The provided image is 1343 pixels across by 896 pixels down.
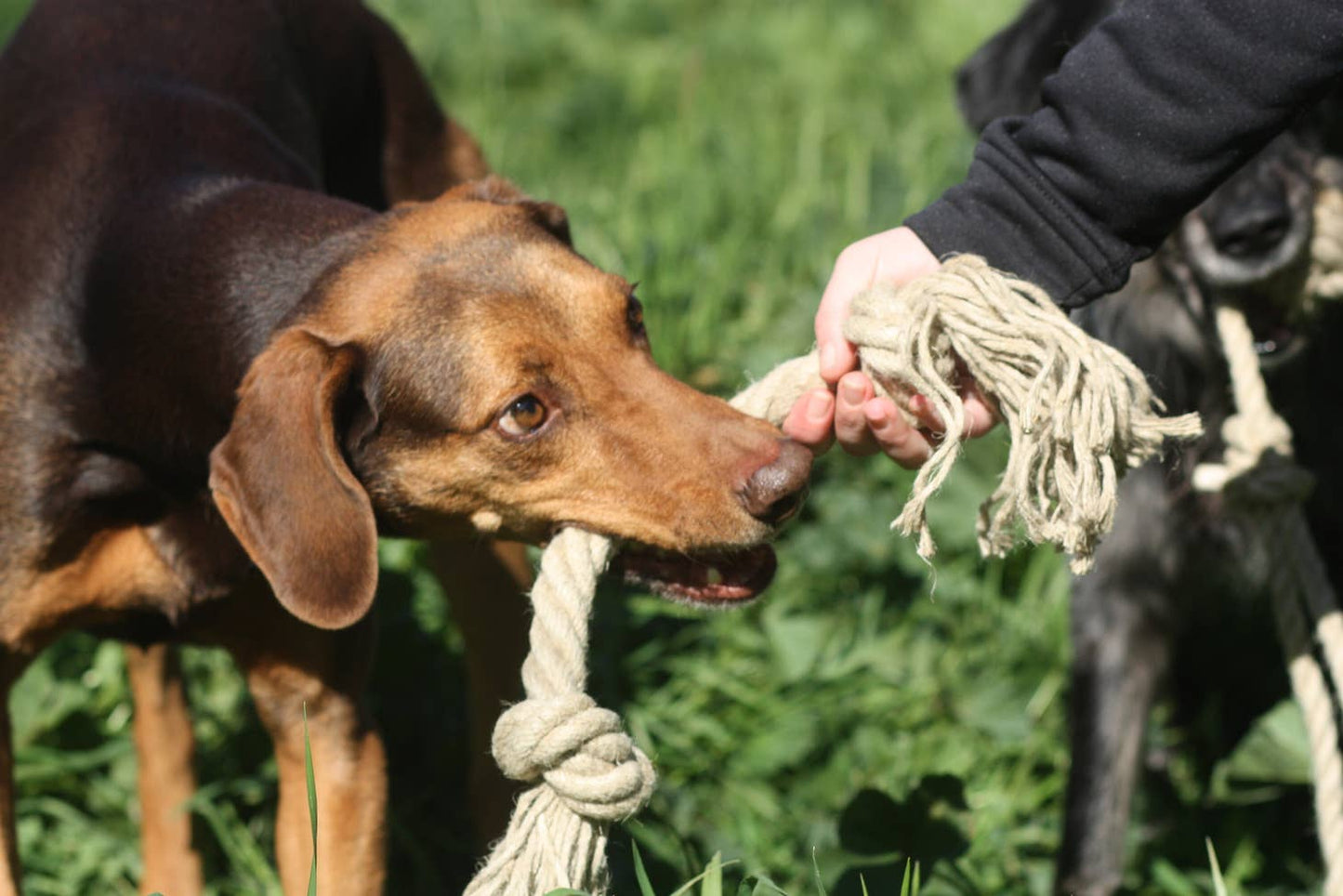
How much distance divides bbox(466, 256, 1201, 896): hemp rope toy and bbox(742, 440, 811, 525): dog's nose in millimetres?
190

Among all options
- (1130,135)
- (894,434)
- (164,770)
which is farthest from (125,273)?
(1130,135)

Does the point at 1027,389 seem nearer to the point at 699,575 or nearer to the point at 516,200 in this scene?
the point at 699,575

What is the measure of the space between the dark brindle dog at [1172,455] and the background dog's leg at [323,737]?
1382 millimetres

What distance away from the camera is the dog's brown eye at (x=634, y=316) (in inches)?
102

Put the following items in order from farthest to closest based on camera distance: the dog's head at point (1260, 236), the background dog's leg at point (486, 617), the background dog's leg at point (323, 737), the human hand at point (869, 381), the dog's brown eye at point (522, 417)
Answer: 1. the background dog's leg at point (486, 617)
2. the dog's head at point (1260, 236)
3. the background dog's leg at point (323, 737)
4. the dog's brown eye at point (522, 417)
5. the human hand at point (869, 381)

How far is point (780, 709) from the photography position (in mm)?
3500

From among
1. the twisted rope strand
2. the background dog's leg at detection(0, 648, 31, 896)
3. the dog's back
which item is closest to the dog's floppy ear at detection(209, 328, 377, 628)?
the dog's back

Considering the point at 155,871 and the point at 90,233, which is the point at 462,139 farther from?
the point at 155,871

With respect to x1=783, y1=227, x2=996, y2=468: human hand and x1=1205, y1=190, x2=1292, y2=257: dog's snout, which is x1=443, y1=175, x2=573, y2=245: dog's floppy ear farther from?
x1=1205, y1=190, x2=1292, y2=257: dog's snout

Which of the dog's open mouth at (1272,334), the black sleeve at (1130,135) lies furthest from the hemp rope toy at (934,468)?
the dog's open mouth at (1272,334)

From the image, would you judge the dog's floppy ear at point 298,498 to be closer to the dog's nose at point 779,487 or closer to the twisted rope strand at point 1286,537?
the dog's nose at point 779,487

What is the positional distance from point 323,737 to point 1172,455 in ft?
5.86

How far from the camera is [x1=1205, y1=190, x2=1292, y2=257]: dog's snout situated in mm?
2797

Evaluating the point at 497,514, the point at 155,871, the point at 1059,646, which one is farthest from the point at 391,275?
the point at 1059,646
